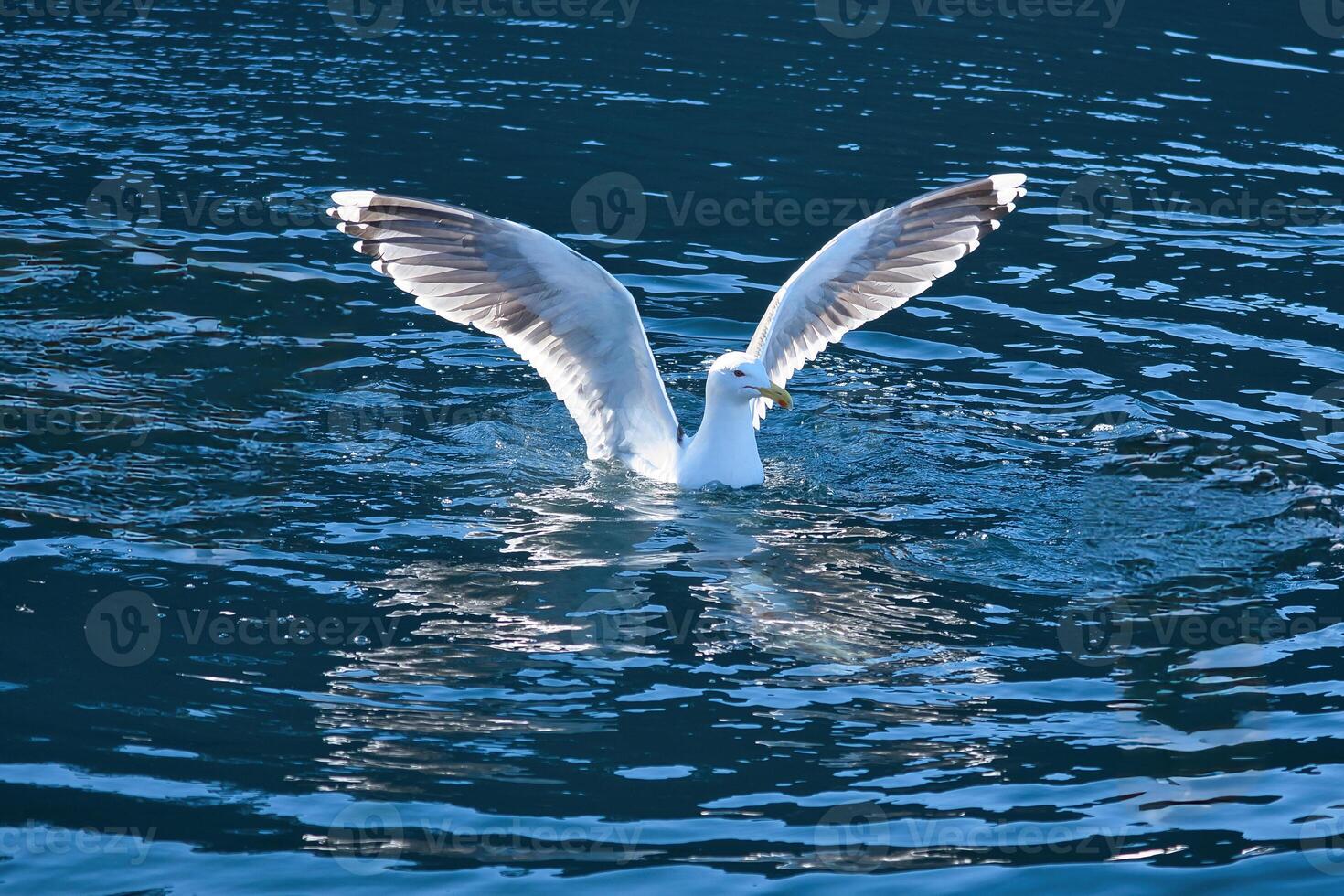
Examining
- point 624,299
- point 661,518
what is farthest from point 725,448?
point 624,299

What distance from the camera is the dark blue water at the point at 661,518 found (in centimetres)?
620

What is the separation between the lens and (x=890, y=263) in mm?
11023

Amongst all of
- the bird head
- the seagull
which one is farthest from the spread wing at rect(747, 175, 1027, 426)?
the bird head

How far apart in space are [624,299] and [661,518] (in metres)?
1.39

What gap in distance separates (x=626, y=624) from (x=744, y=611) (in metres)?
0.64

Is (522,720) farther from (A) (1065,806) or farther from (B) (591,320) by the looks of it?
(B) (591,320)

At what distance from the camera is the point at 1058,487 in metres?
9.71

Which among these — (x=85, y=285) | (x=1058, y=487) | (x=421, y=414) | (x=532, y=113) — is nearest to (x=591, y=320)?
(x=421, y=414)

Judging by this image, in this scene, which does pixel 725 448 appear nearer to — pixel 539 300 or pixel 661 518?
pixel 661 518

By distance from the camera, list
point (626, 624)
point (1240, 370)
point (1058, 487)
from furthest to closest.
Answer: point (1240, 370) → point (1058, 487) → point (626, 624)

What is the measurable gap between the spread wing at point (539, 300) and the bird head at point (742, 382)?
0.45m

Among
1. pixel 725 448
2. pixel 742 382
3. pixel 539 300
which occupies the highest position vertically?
pixel 539 300

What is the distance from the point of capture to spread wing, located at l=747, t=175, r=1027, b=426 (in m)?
10.9

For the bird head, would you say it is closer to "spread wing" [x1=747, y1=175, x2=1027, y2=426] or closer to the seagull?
the seagull
